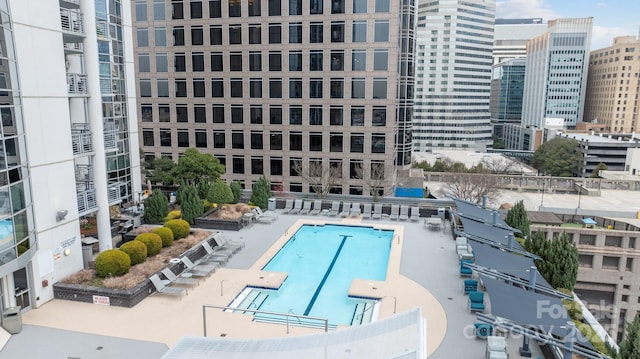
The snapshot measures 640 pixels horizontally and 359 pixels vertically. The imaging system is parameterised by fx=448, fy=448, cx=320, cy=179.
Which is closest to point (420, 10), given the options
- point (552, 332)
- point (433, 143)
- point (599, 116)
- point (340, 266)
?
point (433, 143)

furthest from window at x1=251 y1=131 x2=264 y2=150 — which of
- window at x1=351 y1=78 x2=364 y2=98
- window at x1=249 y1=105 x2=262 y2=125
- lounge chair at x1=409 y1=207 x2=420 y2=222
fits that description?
lounge chair at x1=409 y1=207 x2=420 y2=222

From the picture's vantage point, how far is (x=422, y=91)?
372ft

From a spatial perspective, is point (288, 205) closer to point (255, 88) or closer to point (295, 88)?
point (295, 88)

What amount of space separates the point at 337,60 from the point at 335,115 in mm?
4579

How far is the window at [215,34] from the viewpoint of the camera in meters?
39.2

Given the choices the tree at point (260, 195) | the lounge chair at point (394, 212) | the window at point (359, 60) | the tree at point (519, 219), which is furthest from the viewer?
the window at point (359, 60)

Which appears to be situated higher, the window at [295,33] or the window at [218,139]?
the window at [295,33]

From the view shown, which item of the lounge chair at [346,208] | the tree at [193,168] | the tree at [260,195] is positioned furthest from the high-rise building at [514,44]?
the tree at [193,168]

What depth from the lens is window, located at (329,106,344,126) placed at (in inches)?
1503

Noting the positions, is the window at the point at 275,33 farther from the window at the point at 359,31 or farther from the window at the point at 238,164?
the window at the point at 238,164

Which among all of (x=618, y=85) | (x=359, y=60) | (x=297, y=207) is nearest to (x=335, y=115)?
(x=359, y=60)

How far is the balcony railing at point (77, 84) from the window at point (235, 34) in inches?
922

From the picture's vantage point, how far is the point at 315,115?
38.8 metres

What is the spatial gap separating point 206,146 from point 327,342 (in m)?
34.4
